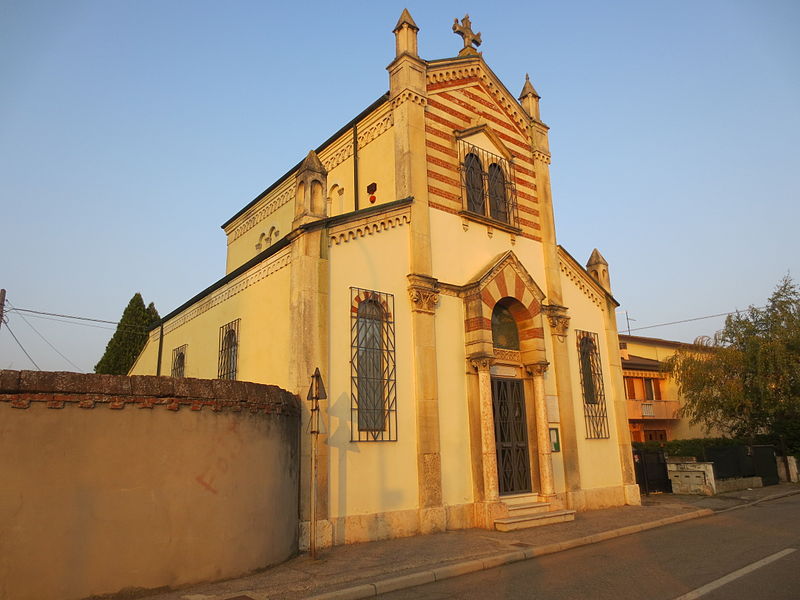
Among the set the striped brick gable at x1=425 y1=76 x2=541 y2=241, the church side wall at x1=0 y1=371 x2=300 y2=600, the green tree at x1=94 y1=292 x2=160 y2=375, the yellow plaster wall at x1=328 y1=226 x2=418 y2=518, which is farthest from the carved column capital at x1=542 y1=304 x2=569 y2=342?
the green tree at x1=94 y1=292 x2=160 y2=375

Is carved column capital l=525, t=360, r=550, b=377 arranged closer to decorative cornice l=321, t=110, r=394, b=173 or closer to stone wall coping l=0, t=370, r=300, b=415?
decorative cornice l=321, t=110, r=394, b=173

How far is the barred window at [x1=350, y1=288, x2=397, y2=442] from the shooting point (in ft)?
38.2

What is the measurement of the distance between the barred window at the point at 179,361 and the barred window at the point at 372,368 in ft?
27.5

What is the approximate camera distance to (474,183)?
51.9 feet

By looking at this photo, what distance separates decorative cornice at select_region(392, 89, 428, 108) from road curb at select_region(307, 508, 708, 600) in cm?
1061

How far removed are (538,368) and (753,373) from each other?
14.5 meters

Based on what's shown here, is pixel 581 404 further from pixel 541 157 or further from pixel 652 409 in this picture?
pixel 652 409

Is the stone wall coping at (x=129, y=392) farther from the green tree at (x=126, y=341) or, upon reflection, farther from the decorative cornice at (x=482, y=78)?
the green tree at (x=126, y=341)

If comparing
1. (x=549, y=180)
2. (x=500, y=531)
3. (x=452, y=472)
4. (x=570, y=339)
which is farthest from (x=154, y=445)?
(x=549, y=180)

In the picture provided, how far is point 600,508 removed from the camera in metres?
15.8

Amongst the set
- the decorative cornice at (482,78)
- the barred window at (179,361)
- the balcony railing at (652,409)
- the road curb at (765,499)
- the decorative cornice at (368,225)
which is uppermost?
the decorative cornice at (482,78)

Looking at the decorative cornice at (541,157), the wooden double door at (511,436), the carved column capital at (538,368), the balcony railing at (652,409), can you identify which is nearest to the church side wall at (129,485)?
the wooden double door at (511,436)

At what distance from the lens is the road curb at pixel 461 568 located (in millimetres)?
7395

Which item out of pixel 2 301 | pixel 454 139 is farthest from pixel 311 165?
pixel 2 301
